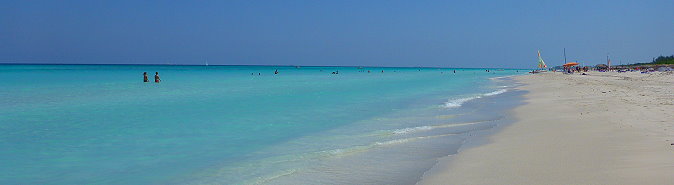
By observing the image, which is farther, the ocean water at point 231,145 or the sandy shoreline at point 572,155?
the ocean water at point 231,145

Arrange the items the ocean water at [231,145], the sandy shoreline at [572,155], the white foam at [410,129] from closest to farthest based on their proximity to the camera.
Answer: the sandy shoreline at [572,155], the ocean water at [231,145], the white foam at [410,129]

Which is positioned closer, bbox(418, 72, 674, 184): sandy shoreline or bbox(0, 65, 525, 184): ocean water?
bbox(418, 72, 674, 184): sandy shoreline

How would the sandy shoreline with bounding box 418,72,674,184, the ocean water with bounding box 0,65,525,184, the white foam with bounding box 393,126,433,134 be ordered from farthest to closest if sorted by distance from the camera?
1. the white foam with bounding box 393,126,433,134
2. the ocean water with bounding box 0,65,525,184
3. the sandy shoreline with bounding box 418,72,674,184

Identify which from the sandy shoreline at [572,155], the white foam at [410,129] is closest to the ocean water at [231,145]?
the white foam at [410,129]

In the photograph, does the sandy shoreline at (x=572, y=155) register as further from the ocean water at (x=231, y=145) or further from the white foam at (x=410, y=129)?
the white foam at (x=410, y=129)

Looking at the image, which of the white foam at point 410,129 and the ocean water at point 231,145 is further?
the white foam at point 410,129

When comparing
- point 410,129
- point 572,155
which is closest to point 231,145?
point 410,129

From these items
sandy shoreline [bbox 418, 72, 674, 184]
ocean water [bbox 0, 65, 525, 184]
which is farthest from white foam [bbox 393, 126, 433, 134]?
sandy shoreline [bbox 418, 72, 674, 184]

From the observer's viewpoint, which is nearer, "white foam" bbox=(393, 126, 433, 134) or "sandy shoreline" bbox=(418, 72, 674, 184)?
"sandy shoreline" bbox=(418, 72, 674, 184)

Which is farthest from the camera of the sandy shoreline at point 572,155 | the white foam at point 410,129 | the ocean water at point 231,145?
the white foam at point 410,129

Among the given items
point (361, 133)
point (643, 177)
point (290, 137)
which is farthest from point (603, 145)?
point (290, 137)

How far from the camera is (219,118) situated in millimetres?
12094

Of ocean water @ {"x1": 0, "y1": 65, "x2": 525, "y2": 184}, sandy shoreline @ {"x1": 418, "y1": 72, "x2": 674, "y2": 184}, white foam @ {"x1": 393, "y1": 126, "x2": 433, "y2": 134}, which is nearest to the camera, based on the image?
sandy shoreline @ {"x1": 418, "y1": 72, "x2": 674, "y2": 184}

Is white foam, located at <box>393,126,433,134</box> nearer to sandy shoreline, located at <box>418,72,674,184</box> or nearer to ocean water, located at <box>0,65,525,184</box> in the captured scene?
ocean water, located at <box>0,65,525,184</box>
